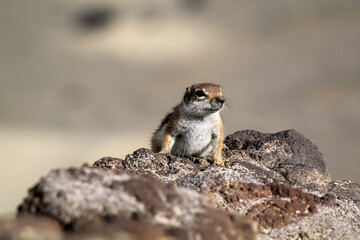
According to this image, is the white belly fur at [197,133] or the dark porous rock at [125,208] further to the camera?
the white belly fur at [197,133]

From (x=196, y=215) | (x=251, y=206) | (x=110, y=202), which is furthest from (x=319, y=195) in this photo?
(x=110, y=202)

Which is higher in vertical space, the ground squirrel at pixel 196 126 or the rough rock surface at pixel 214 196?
the ground squirrel at pixel 196 126

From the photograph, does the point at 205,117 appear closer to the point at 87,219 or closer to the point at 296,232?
the point at 296,232

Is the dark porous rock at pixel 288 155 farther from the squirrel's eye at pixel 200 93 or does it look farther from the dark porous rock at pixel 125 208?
the dark porous rock at pixel 125 208

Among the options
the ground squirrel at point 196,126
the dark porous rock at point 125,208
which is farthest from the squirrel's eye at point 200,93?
the dark porous rock at point 125,208

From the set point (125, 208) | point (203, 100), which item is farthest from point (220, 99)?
point (125, 208)

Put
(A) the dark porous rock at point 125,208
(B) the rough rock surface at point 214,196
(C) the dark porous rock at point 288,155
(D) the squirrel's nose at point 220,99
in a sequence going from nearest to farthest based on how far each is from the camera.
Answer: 1. (A) the dark porous rock at point 125,208
2. (B) the rough rock surface at point 214,196
3. (C) the dark porous rock at point 288,155
4. (D) the squirrel's nose at point 220,99

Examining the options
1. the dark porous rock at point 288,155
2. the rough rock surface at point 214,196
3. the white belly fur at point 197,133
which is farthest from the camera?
the white belly fur at point 197,133
